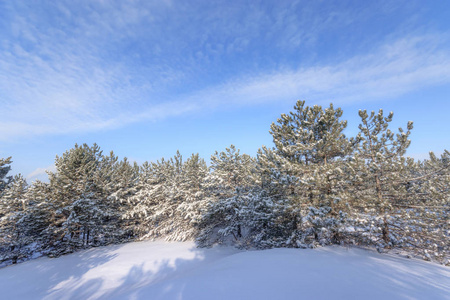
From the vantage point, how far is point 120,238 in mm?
22047

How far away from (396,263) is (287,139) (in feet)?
24.6

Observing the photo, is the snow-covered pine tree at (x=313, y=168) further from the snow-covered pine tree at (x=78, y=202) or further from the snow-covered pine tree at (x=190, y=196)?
the snow-covered pine tree at (x=78, y=202)

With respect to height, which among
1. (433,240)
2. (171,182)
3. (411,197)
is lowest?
(433,240)

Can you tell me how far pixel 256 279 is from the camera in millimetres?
5980

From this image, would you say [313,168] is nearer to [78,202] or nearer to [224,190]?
[224,190]

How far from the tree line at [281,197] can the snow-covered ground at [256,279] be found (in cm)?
188

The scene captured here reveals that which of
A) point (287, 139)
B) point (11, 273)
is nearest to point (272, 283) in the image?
point (287, 139)

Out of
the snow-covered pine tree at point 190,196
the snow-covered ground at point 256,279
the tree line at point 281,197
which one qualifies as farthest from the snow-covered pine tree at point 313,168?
the snow-covered pine tree at point 190,196

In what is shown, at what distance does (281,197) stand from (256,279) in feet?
19.6

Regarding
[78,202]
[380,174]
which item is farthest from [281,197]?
[78,202]

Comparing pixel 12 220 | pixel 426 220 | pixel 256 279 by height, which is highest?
pixel 12 220

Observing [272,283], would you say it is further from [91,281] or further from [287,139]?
[91,281]

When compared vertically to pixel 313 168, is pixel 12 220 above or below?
below

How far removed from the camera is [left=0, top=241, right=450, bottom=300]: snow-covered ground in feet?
16.1
